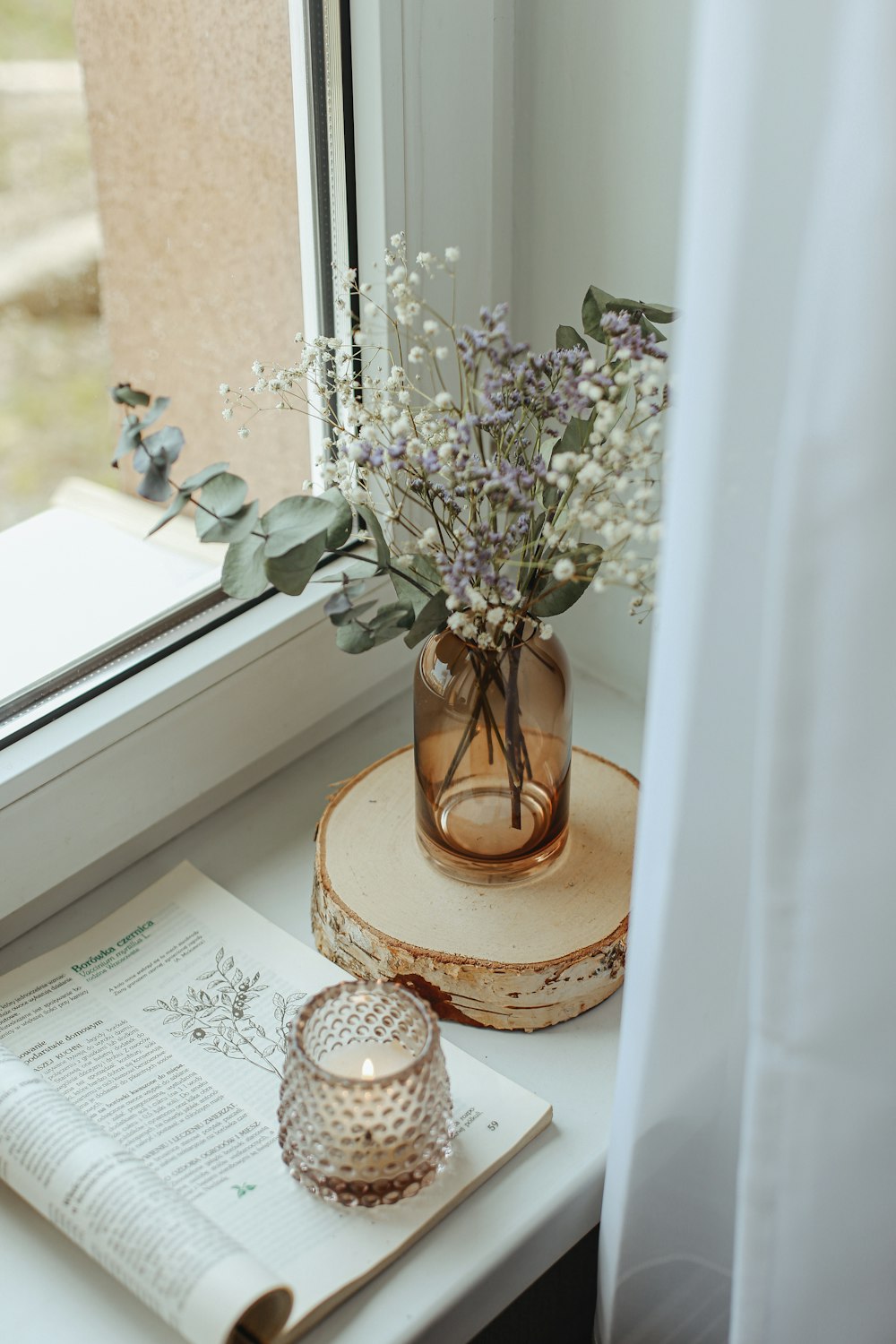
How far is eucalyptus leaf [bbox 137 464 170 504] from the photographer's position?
0.81 meters

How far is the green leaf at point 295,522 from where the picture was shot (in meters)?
0.75

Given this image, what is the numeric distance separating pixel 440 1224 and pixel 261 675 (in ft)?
1.55

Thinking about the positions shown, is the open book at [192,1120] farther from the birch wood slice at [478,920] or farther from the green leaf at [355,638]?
the green leaf at [355,638]

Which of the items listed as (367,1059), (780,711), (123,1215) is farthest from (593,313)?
(123,1215)

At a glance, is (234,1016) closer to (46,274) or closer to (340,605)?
(340,605)

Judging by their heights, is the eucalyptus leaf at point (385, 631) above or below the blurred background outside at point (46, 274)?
below

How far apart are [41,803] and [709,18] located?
2.28 ft

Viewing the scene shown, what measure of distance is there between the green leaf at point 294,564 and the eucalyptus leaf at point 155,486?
98 millimetres

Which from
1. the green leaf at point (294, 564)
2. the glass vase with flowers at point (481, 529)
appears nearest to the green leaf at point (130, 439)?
the glass vase with flowers at point (481, 529)

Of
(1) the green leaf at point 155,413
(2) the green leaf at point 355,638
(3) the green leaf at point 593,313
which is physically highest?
(3) the green leaf at point 593,313

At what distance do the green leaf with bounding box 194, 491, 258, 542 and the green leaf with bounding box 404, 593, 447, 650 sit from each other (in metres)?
0.12

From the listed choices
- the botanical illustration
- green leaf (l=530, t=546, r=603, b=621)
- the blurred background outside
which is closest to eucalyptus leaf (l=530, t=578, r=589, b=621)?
green leaf (l=530, t=546, r=603, b=621)

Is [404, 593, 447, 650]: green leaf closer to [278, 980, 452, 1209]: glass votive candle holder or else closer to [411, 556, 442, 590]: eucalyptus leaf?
[411, 556, 442, 590]: eucalyptus leaf

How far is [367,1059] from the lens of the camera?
2.53ft
